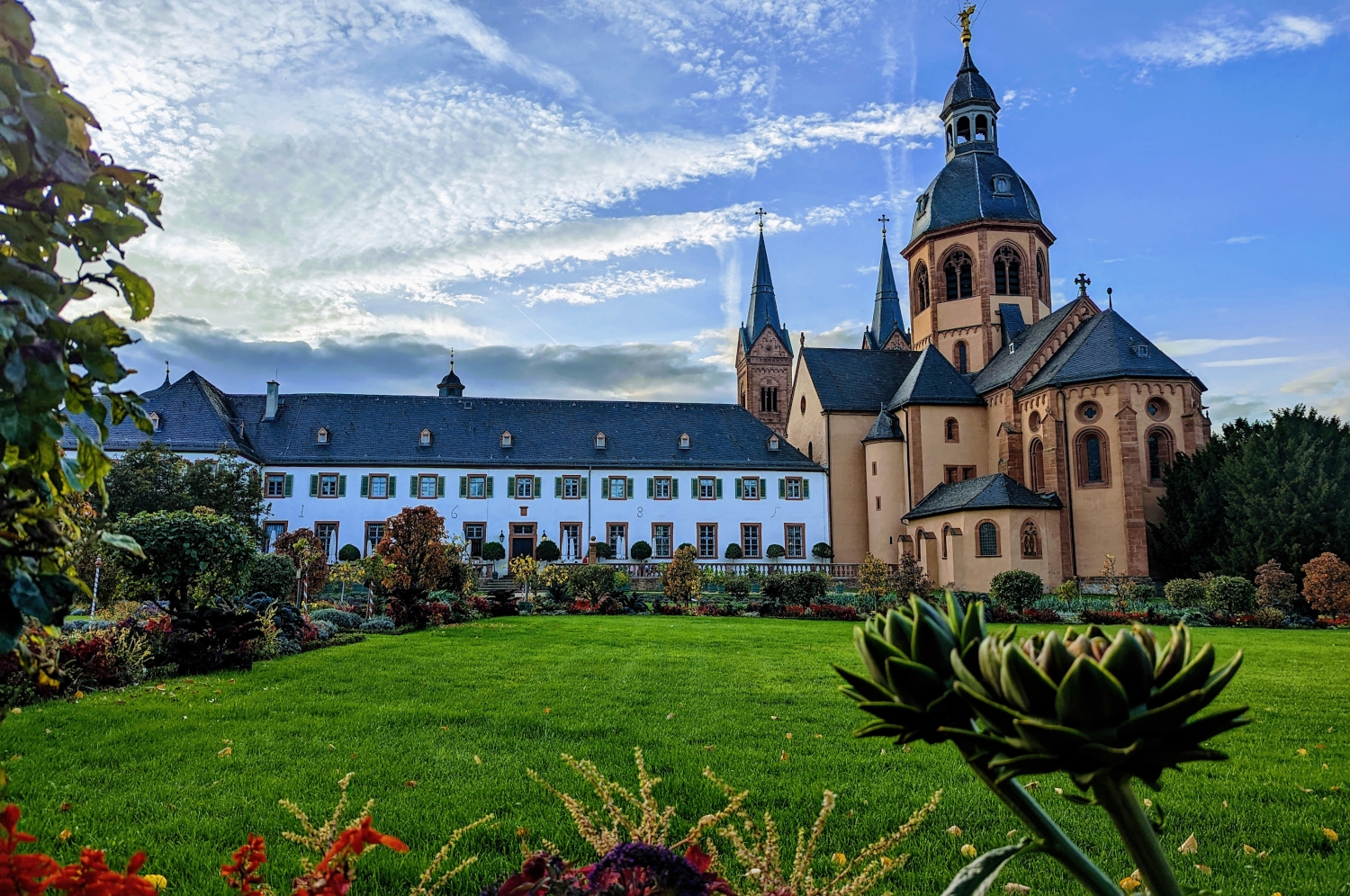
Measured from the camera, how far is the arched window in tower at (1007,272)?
4766 centimetres

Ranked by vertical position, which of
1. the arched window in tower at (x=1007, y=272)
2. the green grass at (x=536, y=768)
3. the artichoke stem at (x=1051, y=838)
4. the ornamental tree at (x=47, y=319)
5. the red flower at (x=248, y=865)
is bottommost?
the green grass at (x=536, y=768)

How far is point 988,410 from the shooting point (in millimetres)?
43625

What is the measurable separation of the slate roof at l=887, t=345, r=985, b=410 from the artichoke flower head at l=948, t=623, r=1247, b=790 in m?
43.5

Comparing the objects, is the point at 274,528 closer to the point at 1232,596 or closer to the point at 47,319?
the point at 1232,596

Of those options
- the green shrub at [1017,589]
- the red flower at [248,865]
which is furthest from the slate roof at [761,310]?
the red flower at [248,865]

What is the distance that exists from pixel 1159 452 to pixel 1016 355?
8425 mm

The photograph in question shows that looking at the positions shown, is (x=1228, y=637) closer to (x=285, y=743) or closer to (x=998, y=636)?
(x=285, y=743)

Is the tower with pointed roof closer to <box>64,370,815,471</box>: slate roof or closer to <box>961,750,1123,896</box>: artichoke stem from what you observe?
<box>64,370,815,471</box>: slate roof

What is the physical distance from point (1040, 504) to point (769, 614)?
1556 centimetres

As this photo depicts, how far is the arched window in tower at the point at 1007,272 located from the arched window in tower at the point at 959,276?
1.40 meters

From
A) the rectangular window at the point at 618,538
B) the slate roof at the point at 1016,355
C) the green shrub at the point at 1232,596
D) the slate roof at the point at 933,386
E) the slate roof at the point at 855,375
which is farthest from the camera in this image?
the slate roof at the point at 855,375

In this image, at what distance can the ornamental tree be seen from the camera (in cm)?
147

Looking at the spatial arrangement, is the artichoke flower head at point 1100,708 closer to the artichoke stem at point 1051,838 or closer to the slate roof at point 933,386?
the artichoke stem at point 1051,838

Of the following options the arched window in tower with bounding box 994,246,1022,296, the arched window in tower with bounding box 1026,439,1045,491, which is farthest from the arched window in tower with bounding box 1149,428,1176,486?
the arched window in tower with bounding box 994,246,1022,296
